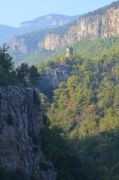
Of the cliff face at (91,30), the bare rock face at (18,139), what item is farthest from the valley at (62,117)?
the cliff face at (91,30)

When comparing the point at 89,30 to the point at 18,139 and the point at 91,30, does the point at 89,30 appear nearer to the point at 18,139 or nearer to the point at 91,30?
the point at 91,30

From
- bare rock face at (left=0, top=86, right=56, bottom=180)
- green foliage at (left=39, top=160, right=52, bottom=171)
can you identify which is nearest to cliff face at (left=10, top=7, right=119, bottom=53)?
bare rock face at (left=0, top=86, right=56, bottom=180)

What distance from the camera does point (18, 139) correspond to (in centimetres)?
2155

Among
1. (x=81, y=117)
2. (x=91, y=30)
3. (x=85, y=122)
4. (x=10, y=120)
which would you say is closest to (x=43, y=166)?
(x=10, y=120)

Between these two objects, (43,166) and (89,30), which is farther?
(89,30)

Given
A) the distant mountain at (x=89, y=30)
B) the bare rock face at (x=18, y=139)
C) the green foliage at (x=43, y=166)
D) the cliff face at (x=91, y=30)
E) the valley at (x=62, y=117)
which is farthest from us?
the distant mountain at (x=89, y=30)

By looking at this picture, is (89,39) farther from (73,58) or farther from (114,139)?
(114,139)

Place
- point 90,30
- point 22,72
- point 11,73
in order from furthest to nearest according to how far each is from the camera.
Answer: point 90,30
point 22,72
point 11,73

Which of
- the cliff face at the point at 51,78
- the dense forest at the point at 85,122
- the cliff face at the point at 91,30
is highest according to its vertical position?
the cliff face at the point at 91,30

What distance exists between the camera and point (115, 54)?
84.1 m

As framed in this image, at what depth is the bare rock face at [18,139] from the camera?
67.5ft

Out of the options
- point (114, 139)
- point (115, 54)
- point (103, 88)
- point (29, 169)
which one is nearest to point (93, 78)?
point (103, 88)

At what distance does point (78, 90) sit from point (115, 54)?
21130mm

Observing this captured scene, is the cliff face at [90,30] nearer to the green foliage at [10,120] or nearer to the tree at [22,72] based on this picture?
the tree at [22,72]
